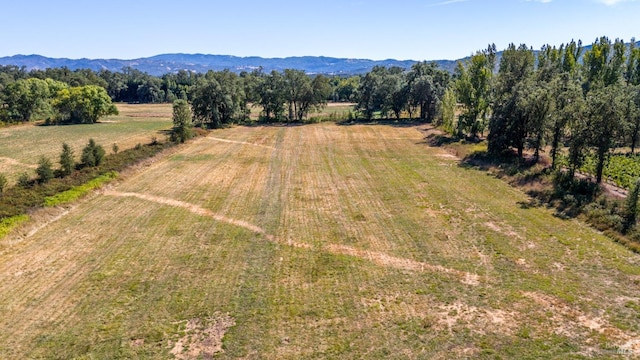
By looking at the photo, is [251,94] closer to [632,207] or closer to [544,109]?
[544,109]

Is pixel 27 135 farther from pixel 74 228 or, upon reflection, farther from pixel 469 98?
pixel 469 98

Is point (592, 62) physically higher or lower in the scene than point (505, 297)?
higher

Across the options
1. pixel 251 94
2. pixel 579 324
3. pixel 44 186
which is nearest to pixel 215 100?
pixel 251 94

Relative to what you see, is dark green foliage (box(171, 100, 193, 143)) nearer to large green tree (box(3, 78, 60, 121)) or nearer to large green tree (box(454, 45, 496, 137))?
large green tree (box(454, 45, 496, 137))

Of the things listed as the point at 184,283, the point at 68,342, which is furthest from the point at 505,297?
the point at 68,342

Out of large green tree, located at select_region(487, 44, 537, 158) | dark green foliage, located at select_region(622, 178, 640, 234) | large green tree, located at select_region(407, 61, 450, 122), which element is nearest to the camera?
dark green foliage, located at select_region(622, 178, 640, 234)

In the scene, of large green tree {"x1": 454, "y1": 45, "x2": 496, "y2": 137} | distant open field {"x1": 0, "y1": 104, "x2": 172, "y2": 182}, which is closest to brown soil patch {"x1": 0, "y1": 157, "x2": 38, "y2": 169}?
distant open field {"x1": 0, "y1": 104, "x2": 172, "y2": 182}
